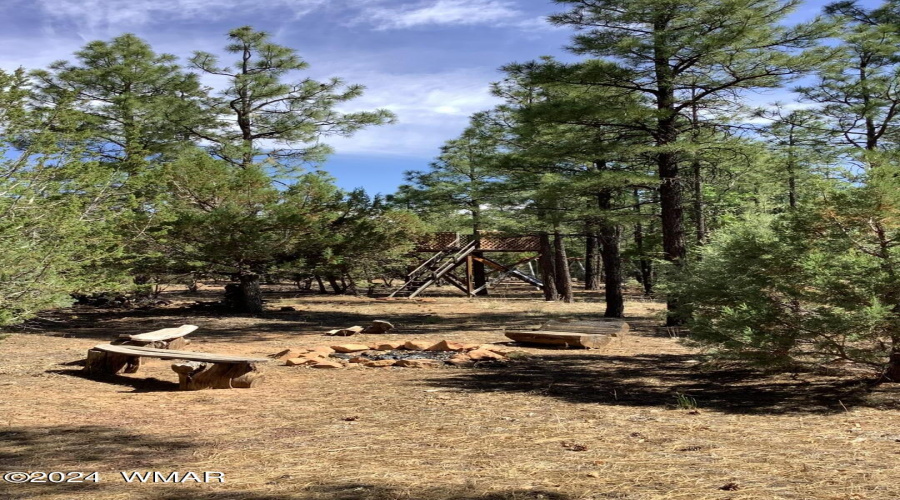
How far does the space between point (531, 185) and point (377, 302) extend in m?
8.21

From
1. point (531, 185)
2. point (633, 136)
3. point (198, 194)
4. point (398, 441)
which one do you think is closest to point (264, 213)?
point (198, 194)

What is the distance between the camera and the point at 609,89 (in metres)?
12.9

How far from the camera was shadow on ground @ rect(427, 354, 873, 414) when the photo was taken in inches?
224

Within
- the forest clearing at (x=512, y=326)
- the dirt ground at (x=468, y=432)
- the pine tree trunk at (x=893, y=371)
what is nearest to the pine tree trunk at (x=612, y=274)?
the forest clearing at (x=512, y=326)

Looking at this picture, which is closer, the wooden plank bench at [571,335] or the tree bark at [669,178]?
the wooden plank bench at [571,335]

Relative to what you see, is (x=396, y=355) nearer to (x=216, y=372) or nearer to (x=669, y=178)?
(x=216, y=372)

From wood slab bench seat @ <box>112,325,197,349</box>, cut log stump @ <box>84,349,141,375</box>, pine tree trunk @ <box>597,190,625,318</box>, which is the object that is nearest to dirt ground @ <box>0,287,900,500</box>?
cut log stump @ <box>84,349,141,375</box>

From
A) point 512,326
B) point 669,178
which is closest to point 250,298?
point 512,326

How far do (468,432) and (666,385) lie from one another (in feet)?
9.61

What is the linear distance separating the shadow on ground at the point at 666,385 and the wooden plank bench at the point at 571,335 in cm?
148

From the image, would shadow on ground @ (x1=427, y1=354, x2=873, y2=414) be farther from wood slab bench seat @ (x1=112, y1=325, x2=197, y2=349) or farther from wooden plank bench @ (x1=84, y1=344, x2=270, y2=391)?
wood slab bench seat @ (x1=112, y1=325, x2=197, y2=349)

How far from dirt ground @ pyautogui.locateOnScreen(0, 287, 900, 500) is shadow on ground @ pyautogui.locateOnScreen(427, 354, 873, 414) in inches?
1.3

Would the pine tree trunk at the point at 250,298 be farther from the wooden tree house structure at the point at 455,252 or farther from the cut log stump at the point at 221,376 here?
the cut log stump at the point at 221,376

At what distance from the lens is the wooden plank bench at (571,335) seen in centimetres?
1050
